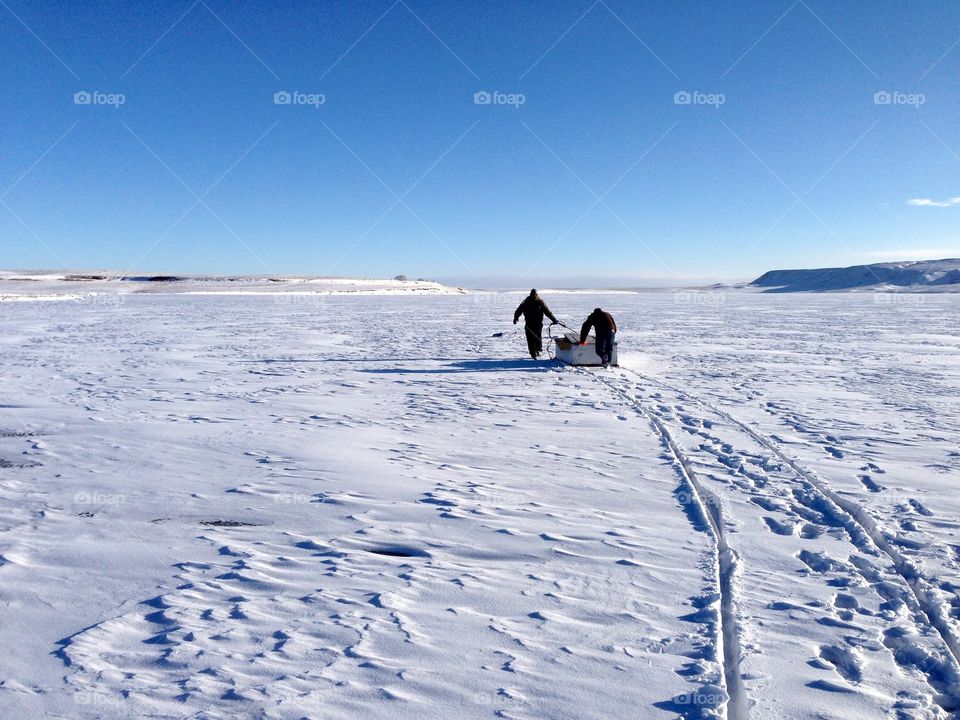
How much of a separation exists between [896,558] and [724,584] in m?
1.25

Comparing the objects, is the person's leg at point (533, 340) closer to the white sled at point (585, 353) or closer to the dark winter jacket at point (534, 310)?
Answer: the dark winter jacket at point (534, 310)

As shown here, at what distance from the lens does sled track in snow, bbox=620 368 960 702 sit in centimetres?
336

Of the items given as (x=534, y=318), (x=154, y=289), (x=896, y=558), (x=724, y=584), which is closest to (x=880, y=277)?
(x=154, y=289)

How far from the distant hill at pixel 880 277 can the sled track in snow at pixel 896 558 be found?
12002 centimetres

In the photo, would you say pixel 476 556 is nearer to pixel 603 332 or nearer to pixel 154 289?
pixel 603 332

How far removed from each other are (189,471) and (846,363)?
1274 cm

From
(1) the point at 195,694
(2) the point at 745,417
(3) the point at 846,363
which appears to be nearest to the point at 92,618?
(1) the point at 195,694

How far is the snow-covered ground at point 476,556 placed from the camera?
9.71 ft

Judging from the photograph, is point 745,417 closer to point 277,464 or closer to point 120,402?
point 277,464

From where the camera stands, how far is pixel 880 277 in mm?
129625

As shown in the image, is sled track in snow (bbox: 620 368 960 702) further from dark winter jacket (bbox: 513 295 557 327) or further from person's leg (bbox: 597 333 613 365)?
dark winter jacket (bbox: 513 295 557 327)

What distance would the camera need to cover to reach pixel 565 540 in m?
4.60

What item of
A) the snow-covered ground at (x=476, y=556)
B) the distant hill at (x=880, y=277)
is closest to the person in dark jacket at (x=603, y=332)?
the snow-covered ground at (x=476, y=556)

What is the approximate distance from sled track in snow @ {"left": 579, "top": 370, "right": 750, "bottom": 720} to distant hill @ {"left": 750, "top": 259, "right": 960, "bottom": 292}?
12057cm
